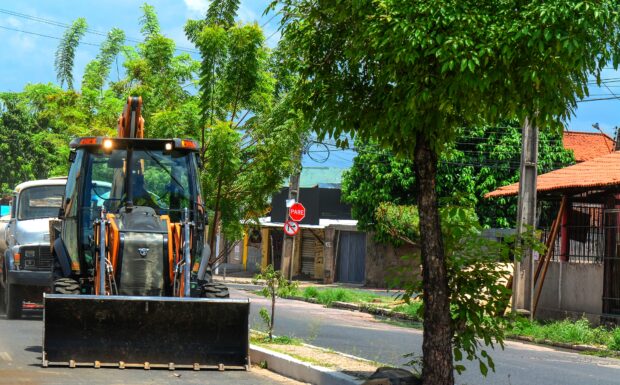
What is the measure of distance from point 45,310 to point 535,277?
1689cm

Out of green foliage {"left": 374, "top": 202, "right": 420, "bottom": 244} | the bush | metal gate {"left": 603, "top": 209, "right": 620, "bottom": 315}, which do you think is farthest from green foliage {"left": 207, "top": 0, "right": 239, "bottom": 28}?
green foliage {"left": 374, "top": 202, "right": 420, "bottom": 244}

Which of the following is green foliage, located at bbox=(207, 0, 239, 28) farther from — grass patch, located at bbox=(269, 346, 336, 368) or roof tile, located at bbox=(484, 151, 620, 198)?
roof tile, located at bbox=(484, 151, 620, 198)

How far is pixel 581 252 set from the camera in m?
25.1

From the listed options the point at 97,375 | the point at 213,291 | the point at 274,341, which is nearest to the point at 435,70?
the point at 213,291

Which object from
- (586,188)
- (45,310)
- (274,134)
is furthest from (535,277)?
(45,310)

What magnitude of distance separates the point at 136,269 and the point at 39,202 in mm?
8618

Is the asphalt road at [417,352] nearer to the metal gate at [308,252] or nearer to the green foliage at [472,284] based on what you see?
the green foliage at [472,284]

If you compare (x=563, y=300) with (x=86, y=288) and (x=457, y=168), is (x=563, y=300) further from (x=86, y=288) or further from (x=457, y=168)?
(x=457, y=168)

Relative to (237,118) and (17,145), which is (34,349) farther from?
(17,145)

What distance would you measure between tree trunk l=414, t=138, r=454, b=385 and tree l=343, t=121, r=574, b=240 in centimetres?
3297

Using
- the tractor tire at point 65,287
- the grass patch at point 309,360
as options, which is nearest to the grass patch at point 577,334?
the grass patch at point 309,360

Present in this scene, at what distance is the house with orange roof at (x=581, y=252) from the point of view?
23.2 metres

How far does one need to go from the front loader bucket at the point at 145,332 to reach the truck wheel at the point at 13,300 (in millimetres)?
8366

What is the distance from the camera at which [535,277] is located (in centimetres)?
2547
